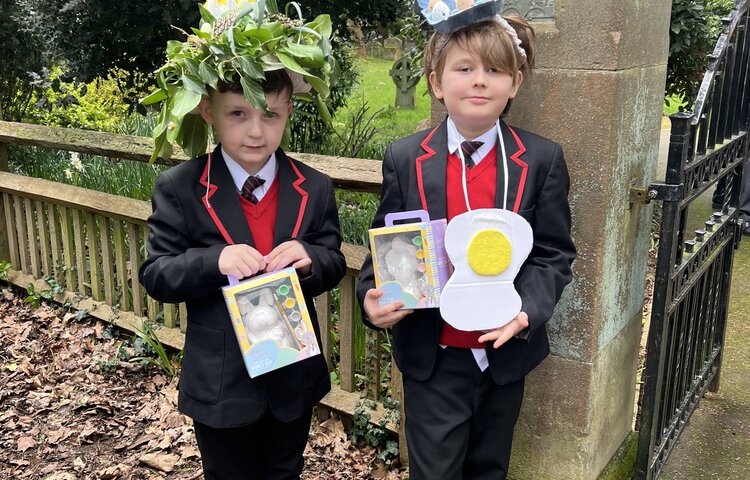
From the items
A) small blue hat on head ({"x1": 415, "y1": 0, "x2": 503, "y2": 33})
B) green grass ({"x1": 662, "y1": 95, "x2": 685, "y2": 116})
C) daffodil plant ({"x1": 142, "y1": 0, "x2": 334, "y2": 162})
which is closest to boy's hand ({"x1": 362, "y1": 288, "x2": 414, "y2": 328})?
daffodil plant ({"x1": 142, "y1": 0, "x2": 334, "y2": 162})

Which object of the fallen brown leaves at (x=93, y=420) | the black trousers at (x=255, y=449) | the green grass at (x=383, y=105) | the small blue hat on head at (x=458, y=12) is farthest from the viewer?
the green grass at (x=383, y=105)

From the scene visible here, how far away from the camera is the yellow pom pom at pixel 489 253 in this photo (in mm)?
1820

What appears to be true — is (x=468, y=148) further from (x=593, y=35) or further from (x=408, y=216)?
(x=593, y=35)

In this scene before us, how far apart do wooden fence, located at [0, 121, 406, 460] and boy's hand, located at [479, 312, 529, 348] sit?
4.02 feet

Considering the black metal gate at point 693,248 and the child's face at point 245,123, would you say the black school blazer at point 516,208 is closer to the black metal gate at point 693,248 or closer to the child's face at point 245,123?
the child's face at point 245,123

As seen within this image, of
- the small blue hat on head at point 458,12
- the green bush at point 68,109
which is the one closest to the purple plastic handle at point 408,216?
the small blue hat on head at point 458,12

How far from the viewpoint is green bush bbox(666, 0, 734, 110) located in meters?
5.77

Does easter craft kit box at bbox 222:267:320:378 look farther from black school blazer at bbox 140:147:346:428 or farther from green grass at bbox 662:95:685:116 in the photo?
green grass at bbox 662:95:685:116

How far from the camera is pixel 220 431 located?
212 centimetres

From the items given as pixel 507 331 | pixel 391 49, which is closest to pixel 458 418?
pixel 507 331

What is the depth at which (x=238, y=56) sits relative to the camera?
1802 mm

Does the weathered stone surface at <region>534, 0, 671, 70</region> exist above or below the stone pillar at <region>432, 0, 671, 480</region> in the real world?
above

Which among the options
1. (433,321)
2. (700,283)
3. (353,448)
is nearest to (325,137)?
(353,448)

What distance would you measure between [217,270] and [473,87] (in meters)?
0.80
